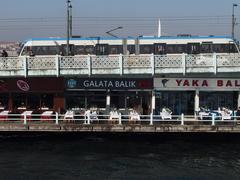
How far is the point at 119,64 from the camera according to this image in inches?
1176

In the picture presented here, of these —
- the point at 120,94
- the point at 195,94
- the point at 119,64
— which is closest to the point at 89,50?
the point at 120,94

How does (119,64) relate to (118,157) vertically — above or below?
above

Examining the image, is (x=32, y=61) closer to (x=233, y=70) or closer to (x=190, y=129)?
(x=190, y=129)

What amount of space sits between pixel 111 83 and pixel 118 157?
7.52 meters

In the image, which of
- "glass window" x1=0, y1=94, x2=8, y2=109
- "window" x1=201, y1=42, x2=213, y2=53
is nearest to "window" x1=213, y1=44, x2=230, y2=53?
"window" x1=201, y1=42, x2=213, y2=53

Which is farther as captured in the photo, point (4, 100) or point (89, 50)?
point (89, 50)

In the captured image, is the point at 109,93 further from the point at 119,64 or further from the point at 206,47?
the point at 206,47

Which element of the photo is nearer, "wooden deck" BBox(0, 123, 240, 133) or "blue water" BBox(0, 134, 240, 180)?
"blue water" BBox(0, 134, 240, 180)

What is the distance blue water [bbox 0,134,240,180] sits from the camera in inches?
877

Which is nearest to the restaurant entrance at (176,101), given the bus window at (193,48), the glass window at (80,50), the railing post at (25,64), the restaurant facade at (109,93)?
the restaurant facade at (109,93)

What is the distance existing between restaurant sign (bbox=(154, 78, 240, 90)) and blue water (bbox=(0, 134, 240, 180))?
404 centimetres

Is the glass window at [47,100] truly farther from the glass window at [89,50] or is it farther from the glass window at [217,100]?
the glass window at [217,100]

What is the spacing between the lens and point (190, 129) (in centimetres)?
2731

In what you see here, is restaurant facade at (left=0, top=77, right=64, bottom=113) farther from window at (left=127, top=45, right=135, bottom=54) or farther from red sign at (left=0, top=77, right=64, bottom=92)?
window at (left=127, top=45, right=135, bottom=54)
